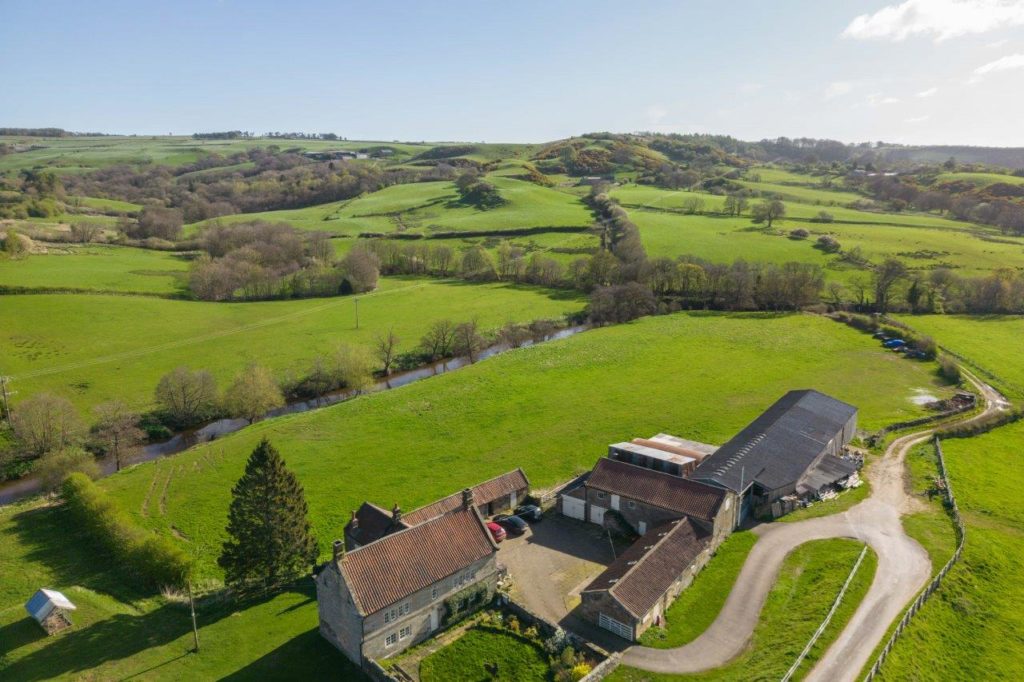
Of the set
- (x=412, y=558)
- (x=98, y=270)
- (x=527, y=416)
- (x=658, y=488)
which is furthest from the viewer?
(x=98, y=270)

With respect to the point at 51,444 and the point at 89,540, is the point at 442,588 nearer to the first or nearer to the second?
the point at 89,540

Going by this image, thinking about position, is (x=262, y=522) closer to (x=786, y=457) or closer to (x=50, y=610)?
(x=50, y=610)

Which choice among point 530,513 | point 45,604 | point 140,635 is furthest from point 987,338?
point 45,604

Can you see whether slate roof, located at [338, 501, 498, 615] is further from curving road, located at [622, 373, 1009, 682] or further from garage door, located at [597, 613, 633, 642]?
curving road, located at [622, 373, 1009, 682]

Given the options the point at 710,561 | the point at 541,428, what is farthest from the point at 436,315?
the point at 710,561

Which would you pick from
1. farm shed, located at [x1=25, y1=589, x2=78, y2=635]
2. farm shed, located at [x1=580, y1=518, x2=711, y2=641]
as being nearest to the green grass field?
farm shed, located at [x1=580, y1=518, x2=711, y2=641]

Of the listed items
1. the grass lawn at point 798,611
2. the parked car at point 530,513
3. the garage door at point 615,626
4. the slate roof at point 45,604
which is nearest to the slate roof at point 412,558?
the garage door at point 615,626
